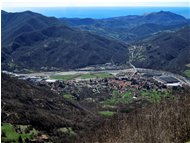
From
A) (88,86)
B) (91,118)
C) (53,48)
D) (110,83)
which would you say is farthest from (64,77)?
(91,118)

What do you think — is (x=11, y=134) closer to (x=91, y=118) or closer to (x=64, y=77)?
(x=91, y=118)

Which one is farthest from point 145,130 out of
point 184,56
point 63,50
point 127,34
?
point 127,34

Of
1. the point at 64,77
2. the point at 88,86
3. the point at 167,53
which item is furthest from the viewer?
the point at 167,53

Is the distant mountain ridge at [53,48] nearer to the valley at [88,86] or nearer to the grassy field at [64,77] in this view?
the valley at [88,86]

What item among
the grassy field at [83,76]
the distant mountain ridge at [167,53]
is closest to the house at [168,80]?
the distant mountain ridge at [167,53]

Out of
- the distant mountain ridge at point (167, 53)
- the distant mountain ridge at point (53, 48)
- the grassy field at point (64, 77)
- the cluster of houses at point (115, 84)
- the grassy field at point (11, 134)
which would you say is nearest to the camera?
the grassy field at point (11, 134)

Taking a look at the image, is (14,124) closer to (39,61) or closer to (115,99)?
(115,99)

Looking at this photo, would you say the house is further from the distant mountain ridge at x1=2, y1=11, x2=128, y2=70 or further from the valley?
the distant mountain ridge at x1=2, y1=11, x2=128, y2=70

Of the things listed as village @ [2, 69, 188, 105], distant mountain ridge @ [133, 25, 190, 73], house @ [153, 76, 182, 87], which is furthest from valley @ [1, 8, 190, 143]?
distant mountain ridge @ [133, 25, 190, 73]

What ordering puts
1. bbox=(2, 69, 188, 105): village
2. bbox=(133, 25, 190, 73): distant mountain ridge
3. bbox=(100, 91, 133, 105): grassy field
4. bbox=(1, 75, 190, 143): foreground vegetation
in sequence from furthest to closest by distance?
Answer: bbox=(133, 25, 190, 73): distant mountain ridge, bbox=(2, 69, 188, 105): village, bbox=(100, 91, 133, 105): grassy field, bbox=(1, 75, 190, 143): foreground vegetation
